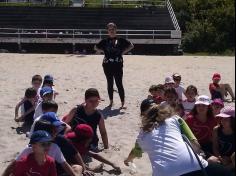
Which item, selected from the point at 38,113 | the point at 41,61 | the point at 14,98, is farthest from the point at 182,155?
the point at 41,61

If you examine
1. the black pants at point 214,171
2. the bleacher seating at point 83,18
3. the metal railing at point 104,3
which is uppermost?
the metal railing at point 104,3

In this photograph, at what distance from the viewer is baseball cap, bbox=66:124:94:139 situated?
4984mm

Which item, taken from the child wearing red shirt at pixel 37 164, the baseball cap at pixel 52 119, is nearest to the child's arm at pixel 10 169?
the child wearing red shirt at pixel 37 164

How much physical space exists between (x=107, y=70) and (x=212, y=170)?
17.3ft

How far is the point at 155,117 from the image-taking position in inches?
144

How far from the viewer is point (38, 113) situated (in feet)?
20.2

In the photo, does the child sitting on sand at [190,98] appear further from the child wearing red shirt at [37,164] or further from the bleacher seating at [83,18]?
the bleacher seating at [83,18]

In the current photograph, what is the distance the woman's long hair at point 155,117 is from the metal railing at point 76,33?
66.8ft

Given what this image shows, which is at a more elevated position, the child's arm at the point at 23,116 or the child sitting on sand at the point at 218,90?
the child sitting on sand at the point at 218,90

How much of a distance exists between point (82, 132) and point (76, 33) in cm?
2086

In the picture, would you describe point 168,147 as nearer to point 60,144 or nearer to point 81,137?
point 60,144

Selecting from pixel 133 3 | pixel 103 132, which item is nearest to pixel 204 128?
pixel 103 132

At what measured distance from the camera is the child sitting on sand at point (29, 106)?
23.9ft

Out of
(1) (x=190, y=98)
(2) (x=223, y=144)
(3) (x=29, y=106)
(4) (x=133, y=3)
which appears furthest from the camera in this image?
(4) (x=133, y=3)
